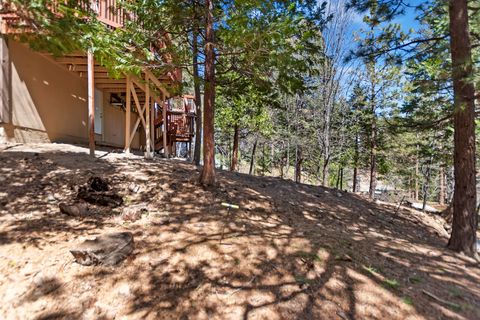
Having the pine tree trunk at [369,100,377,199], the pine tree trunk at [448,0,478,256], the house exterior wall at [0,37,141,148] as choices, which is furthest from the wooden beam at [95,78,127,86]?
the pine tree trunk at [369,100,377,199]

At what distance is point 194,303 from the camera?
7.66ft

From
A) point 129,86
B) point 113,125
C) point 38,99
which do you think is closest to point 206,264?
point 129,86

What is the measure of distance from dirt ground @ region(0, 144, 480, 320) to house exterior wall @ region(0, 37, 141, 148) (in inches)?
77.5

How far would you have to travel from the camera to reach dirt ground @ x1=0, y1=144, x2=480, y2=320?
7.63 feet

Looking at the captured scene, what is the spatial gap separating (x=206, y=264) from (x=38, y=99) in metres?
7.12

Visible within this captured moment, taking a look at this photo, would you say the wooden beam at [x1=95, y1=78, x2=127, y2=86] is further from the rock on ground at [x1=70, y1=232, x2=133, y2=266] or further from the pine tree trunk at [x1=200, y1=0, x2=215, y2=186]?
the rock on ground at [x1=70, y1=232, x2=133, y2=266]

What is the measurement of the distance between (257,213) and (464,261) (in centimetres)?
295

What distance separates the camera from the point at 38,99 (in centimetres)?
730

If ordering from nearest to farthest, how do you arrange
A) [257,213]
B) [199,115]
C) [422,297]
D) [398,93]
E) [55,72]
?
1. [422,297]
2. [257,213]
3. [55,72]
4. [199,115]
5. [398,93]

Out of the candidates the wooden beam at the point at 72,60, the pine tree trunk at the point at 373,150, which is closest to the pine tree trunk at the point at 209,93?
the wooden beam at the point at 72,60

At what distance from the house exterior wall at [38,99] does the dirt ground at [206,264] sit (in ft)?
6.45

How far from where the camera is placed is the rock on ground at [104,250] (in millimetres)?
2695

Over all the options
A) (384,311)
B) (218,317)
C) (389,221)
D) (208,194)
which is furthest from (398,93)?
(218,317)

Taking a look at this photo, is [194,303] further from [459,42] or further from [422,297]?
[459,42]
